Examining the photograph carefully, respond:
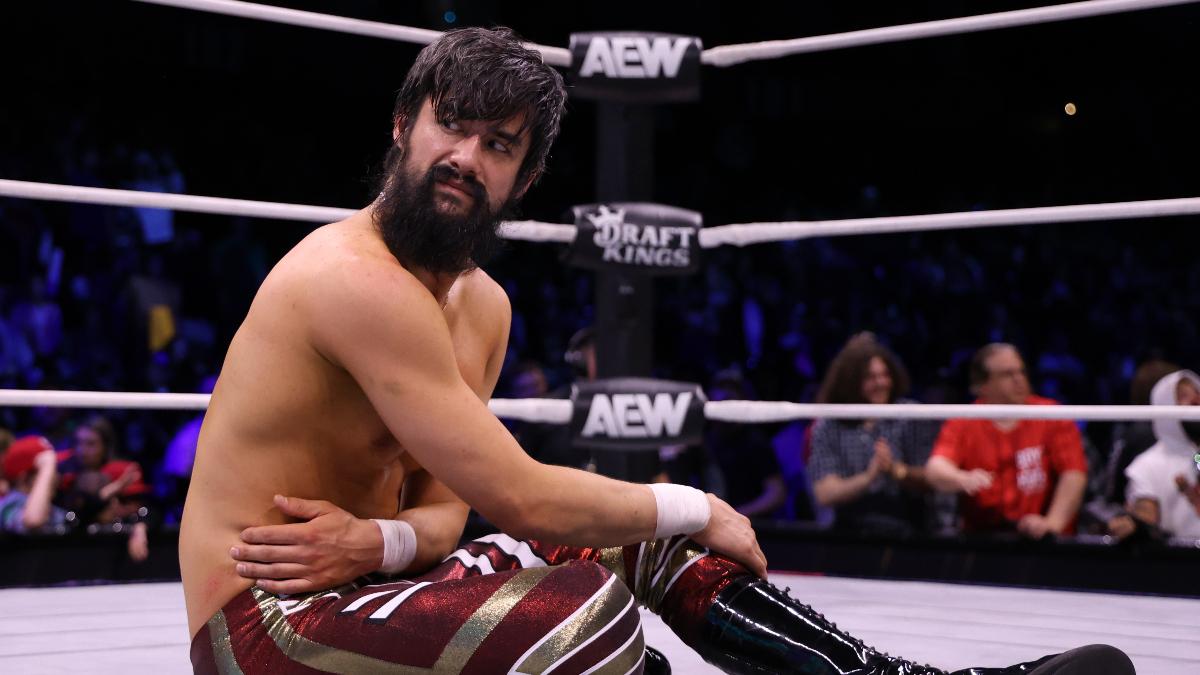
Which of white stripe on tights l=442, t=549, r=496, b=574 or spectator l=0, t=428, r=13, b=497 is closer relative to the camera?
white stripe on tights l=442, t=549, r=496, b=574

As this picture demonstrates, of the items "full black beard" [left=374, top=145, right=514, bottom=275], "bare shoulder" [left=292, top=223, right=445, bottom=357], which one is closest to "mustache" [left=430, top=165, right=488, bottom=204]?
"full black beard" [left=374, top=145, right=514, bottom=275]

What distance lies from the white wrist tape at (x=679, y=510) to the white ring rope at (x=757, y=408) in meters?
0.64

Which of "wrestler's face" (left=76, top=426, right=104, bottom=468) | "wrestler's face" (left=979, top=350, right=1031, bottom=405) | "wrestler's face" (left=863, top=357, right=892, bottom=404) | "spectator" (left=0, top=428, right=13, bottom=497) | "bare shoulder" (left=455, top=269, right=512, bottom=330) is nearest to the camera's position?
"bare shoulder" (left=455, top=269, right=512, bottom=330)

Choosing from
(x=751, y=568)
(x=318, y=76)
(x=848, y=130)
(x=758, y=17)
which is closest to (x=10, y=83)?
(x=318, y=76)

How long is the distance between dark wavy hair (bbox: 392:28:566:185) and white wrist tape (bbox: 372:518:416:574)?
37cm

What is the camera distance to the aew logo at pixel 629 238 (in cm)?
219

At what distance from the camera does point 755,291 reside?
683cm

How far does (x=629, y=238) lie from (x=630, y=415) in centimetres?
30

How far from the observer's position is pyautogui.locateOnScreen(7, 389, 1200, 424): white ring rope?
1.85 meters

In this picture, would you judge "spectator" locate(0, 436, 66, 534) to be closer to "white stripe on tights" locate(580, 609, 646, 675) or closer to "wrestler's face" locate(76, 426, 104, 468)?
"wrestler's face" locate(76, 426, 104, 468)

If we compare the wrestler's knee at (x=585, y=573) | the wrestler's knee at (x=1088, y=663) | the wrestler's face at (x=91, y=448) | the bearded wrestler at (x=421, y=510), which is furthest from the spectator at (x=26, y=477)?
the wrestler's knee at (x=1088, y=663)

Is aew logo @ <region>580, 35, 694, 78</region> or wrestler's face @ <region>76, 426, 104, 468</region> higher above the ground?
aew logo @ <region>580, 35, 694, 78</region>

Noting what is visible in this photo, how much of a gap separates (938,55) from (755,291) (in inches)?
60.9

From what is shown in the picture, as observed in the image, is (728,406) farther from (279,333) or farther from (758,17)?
(758,17)
